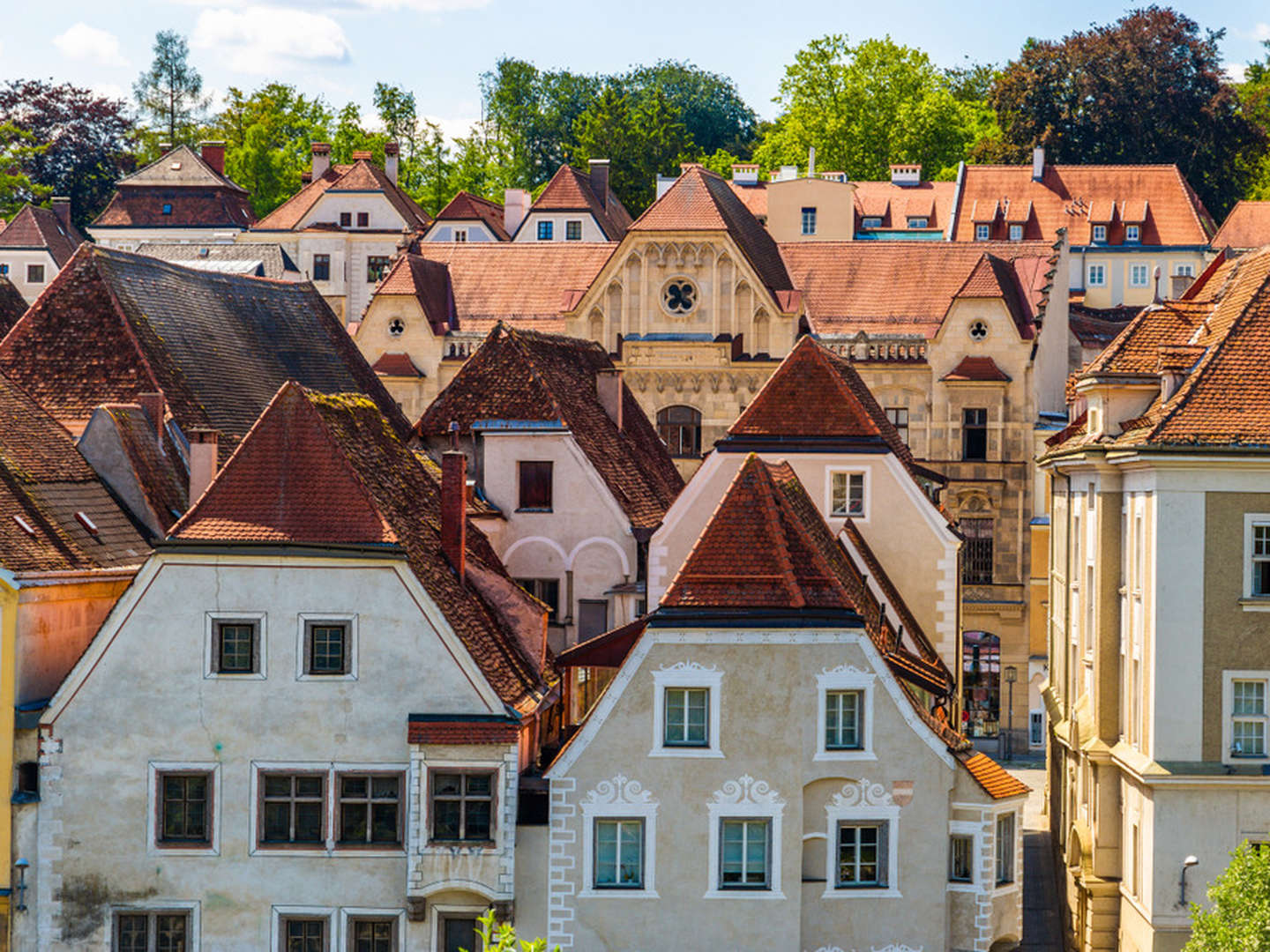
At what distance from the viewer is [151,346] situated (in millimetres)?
46875

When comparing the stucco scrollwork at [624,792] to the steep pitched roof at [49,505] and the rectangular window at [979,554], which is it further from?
the rectangular window at [979,554]

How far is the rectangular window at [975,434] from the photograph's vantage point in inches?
3029

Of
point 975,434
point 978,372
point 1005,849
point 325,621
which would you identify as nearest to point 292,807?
point 325,621

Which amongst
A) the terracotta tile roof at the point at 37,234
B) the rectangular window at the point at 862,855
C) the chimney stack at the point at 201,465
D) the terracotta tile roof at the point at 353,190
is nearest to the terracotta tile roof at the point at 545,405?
the chimney stack at the point at 201,465

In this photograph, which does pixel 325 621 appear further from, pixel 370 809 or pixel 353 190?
pixel 353 190

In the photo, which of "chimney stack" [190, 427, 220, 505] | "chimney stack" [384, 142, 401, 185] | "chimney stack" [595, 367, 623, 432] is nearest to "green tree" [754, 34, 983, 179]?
"chimney stack" [384, 142, 401, 185]

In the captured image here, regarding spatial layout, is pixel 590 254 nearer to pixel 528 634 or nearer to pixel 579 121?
pixel 528 634

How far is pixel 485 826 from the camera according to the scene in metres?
34.8

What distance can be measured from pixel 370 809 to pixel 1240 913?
1412 centimetres

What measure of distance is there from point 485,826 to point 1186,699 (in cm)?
1242

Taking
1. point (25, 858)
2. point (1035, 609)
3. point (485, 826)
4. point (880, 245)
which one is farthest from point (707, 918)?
point (880, 245)

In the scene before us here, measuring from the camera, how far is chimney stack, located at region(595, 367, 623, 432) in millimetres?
55031

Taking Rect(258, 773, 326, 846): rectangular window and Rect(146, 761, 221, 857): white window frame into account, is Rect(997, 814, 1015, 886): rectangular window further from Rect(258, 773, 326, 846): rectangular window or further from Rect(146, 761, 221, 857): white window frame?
Rect(146, 761, 221, 857): white window frame

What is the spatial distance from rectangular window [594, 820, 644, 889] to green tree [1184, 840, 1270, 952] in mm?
8980
